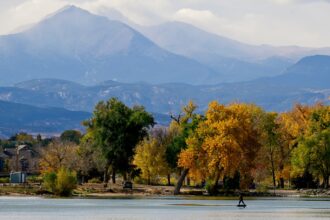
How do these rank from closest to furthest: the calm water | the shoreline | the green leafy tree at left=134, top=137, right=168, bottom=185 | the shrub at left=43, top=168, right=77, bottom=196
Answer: the calm water
the shrub at left=43, top=168, right=77, bottom=196
the shoreline
the green leafy tree at left=134, top=137, right=168, bottom=185

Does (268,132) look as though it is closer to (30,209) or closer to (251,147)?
(251,147)

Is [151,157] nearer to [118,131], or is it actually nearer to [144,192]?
[118,131]

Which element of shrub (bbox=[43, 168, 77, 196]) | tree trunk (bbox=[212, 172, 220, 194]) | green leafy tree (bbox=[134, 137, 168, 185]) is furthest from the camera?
green leafy tree (bbox=[134, 137, 168, 185])

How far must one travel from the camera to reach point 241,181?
108m

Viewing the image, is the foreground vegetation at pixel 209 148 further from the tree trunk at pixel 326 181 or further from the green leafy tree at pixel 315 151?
the tree trunk at pixel 326 181

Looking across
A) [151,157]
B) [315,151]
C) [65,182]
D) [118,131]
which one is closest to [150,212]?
[65,182]

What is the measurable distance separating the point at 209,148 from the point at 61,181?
17.1 meters

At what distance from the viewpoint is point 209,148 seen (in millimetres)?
102250

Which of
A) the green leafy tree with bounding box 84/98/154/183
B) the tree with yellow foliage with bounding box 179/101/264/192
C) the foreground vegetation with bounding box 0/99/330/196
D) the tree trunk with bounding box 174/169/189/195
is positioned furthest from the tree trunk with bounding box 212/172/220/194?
the green leafy tree with bounding box 84/98/154/183

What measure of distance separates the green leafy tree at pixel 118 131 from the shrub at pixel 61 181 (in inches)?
735

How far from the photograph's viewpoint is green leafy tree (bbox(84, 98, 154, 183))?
118125mm

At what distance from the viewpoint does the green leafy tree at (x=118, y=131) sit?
118125 mm

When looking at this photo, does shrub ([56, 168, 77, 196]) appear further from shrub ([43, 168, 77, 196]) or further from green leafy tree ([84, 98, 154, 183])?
green leafy tree ([84, 98, 154, 183])

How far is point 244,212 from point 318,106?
56.7 metres
